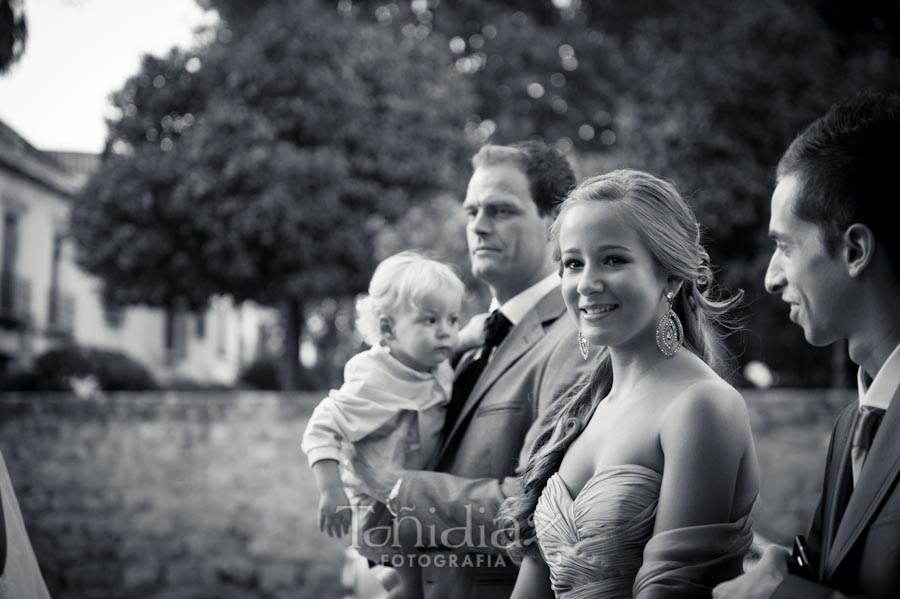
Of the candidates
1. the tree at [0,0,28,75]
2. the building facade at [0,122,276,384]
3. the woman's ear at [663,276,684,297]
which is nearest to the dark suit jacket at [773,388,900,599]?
the woman's ear at [663,276,684,297]

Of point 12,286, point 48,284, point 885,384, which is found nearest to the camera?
point 885,384

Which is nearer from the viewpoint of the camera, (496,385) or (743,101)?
(496,385)

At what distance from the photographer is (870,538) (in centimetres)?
168

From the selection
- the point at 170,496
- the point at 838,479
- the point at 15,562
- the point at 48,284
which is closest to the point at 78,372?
the point at 48,284

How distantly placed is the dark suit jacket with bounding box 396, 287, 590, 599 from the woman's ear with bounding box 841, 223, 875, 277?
1031 millimetres

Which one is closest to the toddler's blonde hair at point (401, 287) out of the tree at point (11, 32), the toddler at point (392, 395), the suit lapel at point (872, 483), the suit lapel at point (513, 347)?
the toddler at point (392, 395)

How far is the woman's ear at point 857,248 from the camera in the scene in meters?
1.81

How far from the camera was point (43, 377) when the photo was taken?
54.6ft

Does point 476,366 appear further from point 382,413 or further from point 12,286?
point 12,286

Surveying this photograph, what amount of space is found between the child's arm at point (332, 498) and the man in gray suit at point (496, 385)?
0.51 ft

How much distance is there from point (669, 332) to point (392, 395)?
119cm

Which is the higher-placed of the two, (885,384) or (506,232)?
(506,232)

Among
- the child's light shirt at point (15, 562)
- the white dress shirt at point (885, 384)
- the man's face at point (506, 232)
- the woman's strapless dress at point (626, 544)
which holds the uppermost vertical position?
the man's face at point (506, 232)

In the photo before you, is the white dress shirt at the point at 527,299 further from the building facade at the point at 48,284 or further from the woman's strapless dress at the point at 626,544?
the building facade at the point at 48,284
